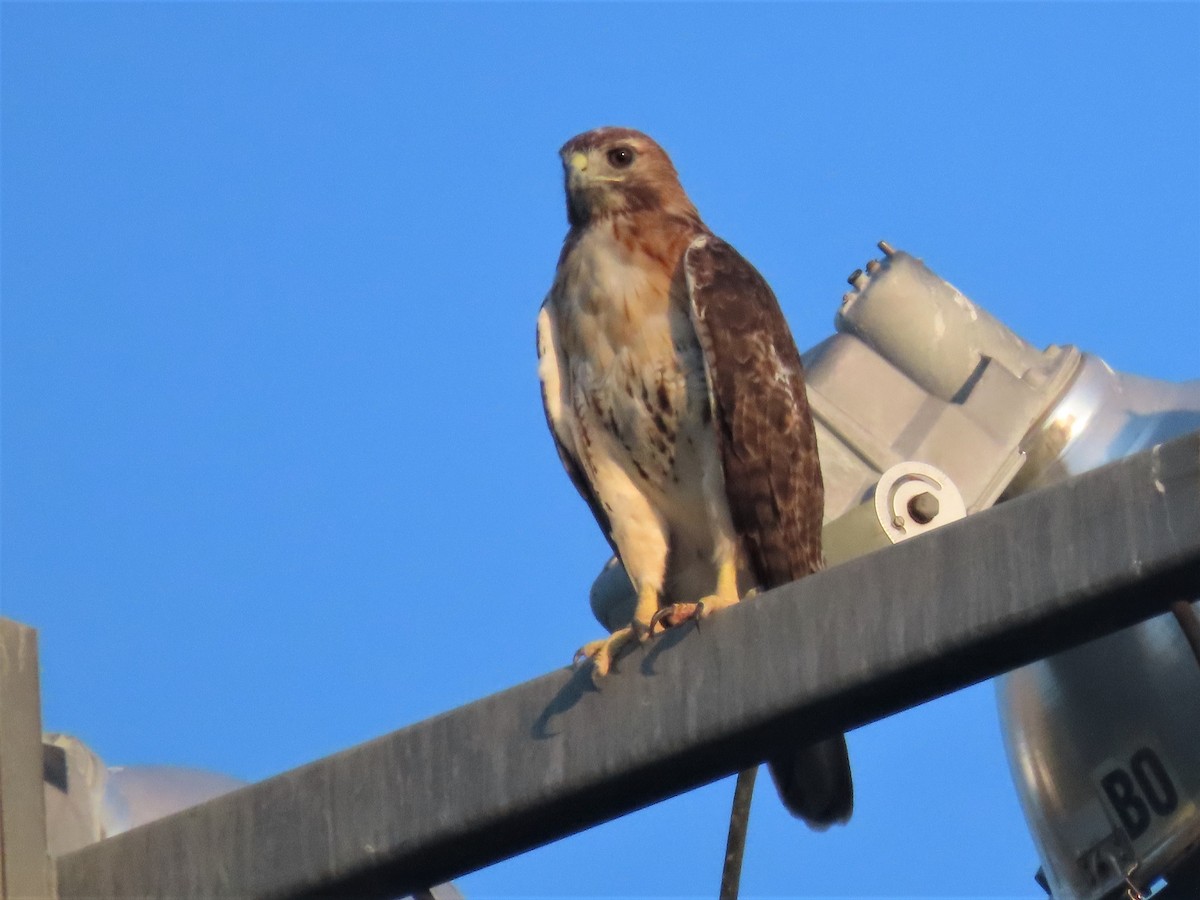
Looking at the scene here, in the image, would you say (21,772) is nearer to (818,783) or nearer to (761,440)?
(818,783)

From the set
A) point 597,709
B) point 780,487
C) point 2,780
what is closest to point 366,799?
point 597,709

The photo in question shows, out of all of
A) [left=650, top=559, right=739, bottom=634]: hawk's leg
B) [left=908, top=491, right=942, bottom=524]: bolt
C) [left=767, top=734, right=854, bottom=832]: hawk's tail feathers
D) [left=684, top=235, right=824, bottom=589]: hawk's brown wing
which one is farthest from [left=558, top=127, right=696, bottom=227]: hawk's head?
[left=767, top=734, right=854, bottom=832]: hawk's tail feathers

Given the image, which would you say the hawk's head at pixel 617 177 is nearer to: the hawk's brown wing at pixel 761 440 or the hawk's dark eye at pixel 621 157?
the hawk's dark eye at pixel 621 157

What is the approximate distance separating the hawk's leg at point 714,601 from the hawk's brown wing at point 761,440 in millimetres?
62

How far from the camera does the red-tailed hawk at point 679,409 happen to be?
423 cm

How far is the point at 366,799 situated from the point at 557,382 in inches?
86.3

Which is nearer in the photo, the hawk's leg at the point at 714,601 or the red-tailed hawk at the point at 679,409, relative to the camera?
the hawk's leg at the point at 714,601

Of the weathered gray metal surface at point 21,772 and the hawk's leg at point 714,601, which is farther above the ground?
the hawk's leg at point 714,601

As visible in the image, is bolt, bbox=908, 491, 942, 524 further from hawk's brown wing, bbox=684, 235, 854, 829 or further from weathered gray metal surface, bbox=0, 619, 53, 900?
weathered gray metal surface, bbox=0, 619, 53, 900

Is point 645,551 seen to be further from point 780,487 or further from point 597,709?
point 597,709

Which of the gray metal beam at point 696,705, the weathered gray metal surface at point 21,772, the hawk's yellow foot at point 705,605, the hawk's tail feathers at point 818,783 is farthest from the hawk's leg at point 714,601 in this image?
the weathered gray metal surface at point 21,772

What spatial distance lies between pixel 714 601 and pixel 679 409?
652 mm

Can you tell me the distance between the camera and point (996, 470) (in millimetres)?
4152

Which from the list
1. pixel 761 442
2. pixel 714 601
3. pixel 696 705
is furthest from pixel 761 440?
pixel 696 705
